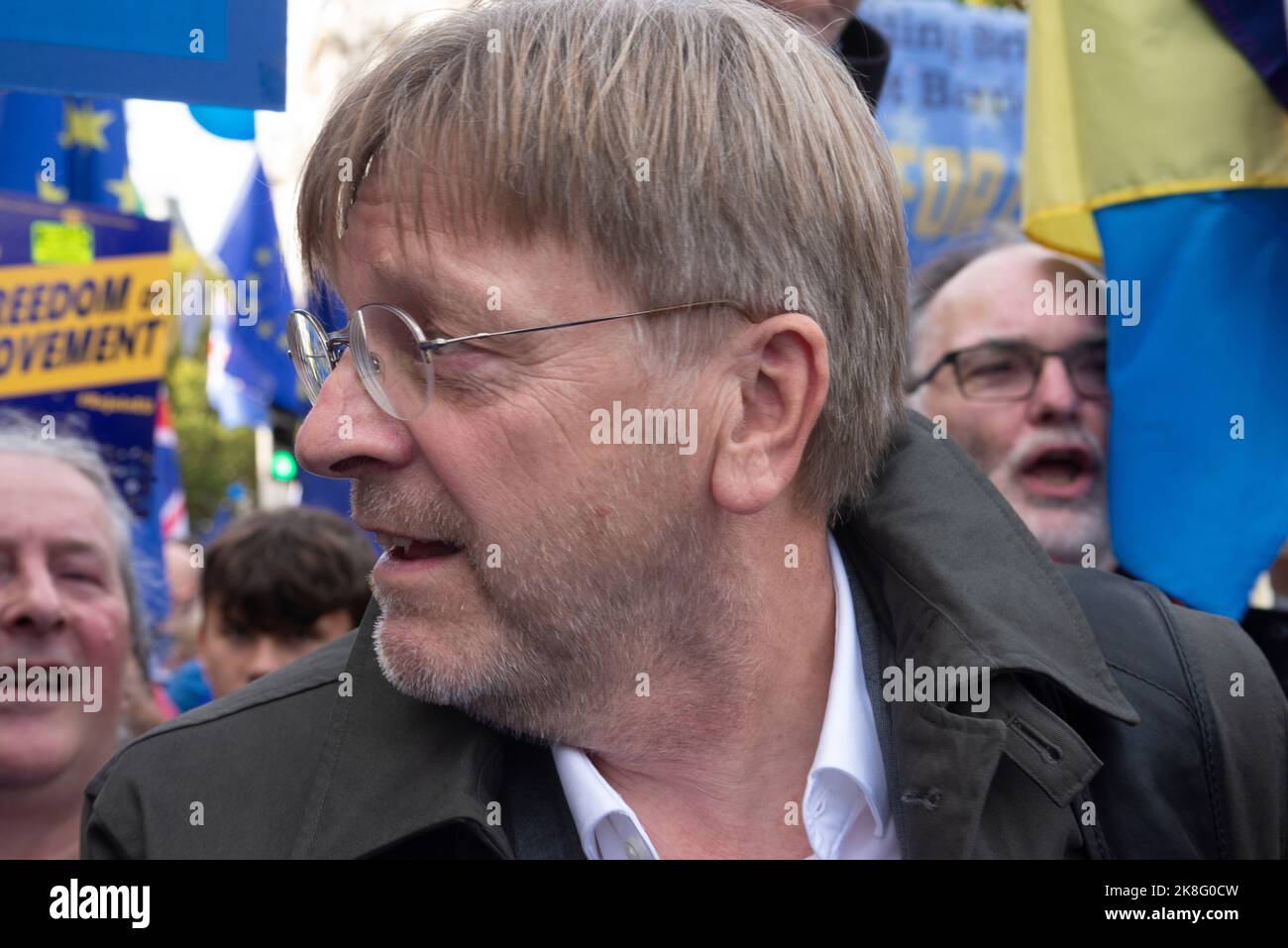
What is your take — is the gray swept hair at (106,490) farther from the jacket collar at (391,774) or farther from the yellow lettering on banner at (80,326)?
the jacket collar at (391,774)

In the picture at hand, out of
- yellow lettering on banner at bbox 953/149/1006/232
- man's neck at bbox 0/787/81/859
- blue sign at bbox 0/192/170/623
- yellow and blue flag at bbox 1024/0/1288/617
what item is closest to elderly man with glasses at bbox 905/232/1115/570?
yellow and blue flag at bbox 1024/0/1288/617

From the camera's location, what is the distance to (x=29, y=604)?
2.90m

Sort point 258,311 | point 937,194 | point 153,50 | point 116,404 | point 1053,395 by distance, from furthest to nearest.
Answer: point 258,311 → point 937,194 → point 116,404 → point 1053,395 → point 153,50

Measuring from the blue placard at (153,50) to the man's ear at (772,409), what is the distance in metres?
0.90

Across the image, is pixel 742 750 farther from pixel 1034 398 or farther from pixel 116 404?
pixel 116 404

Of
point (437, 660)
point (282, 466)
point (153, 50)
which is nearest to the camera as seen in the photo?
point (437, 660)

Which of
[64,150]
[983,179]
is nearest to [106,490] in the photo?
[64,150]

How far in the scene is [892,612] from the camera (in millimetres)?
2139

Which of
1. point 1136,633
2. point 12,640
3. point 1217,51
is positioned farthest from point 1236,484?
point 12,640

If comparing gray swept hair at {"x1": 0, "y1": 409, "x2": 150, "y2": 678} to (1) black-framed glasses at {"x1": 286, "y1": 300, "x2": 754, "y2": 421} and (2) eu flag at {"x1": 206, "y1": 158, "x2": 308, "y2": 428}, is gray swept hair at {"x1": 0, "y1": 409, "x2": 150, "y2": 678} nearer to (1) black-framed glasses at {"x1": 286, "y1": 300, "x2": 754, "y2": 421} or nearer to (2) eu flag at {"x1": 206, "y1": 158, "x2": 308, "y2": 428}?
(1) black-framed glasses at {"x1": 286, "y1": 300, "x2": 754, "y2": 421}

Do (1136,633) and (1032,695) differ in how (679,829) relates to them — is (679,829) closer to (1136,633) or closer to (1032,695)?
(1032,695)

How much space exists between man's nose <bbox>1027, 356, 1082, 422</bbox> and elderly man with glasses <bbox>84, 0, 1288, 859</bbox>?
162 cm

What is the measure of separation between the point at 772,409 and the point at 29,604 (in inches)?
68.2

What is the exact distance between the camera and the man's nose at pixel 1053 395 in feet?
12.0
